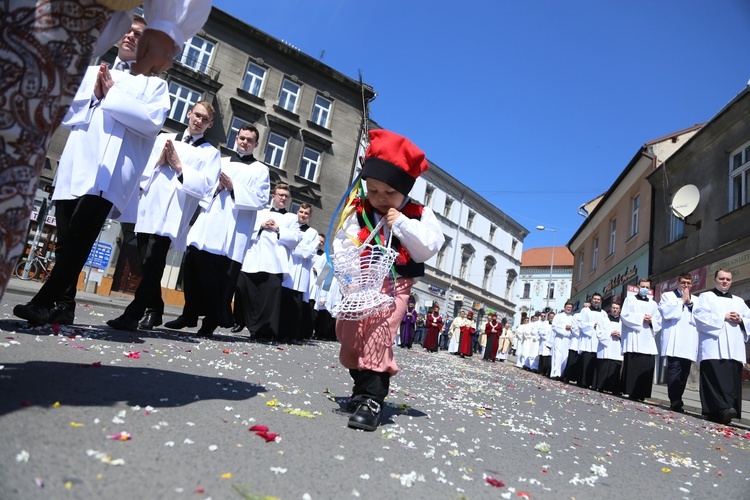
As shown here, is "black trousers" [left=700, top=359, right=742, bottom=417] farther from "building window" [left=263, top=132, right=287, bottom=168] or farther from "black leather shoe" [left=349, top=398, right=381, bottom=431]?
"building window" [left=263, top=132, right=287, bottom=168]

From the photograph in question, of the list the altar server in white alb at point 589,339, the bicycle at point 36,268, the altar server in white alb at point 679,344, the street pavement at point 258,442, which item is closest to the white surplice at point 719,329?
the altar server in white alb at point 679,344

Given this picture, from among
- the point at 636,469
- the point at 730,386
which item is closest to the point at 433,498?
the point at 636,469

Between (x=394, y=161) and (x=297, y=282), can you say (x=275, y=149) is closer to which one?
(x=297, y=282)

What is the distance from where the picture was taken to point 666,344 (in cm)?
915

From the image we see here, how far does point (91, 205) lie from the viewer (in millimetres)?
3885

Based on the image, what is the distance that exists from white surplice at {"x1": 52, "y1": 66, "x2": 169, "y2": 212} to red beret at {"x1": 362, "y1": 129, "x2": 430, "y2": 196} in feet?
6.37

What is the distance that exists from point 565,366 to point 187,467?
50.2 ft

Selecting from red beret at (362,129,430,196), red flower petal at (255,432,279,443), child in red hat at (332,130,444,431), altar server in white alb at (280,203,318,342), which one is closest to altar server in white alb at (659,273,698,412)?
altar server in white alb at (280,203,318,342)

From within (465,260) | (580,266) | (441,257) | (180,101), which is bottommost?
(580,266)

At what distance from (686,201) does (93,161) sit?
16.4m

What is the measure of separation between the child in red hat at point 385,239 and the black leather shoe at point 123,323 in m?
2.67

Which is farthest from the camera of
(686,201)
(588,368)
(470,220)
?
(470,220)

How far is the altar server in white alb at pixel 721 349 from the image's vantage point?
24.1ft

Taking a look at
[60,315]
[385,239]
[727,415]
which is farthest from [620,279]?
[60,315]
